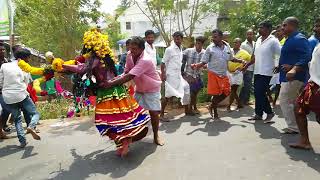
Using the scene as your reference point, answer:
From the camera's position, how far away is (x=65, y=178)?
16.2ft

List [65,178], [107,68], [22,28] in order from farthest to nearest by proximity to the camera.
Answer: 1. [22,28]
2. [107,68]
3. [65,178]

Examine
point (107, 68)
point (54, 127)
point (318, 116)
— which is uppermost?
point (107, 68)

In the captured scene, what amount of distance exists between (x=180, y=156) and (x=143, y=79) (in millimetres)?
1274

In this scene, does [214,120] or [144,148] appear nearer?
[144,148]

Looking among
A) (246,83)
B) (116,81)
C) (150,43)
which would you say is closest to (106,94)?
(116,81)

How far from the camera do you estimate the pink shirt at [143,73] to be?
550cm

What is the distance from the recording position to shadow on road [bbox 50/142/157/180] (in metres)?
5.00

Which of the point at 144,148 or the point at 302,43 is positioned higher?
the point at 302,43

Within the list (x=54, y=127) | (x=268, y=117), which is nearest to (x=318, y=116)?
(x=268, y=117)

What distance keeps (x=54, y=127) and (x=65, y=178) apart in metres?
3.21

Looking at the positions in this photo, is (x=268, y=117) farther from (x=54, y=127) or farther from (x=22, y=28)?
(x=22, y=28)

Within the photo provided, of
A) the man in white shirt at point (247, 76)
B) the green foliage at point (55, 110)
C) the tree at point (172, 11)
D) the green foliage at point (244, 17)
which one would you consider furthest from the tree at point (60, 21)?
the man in white shirt at point (247, 76)

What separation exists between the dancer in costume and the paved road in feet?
1.33

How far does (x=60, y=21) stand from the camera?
Answer: 50.1 feet
